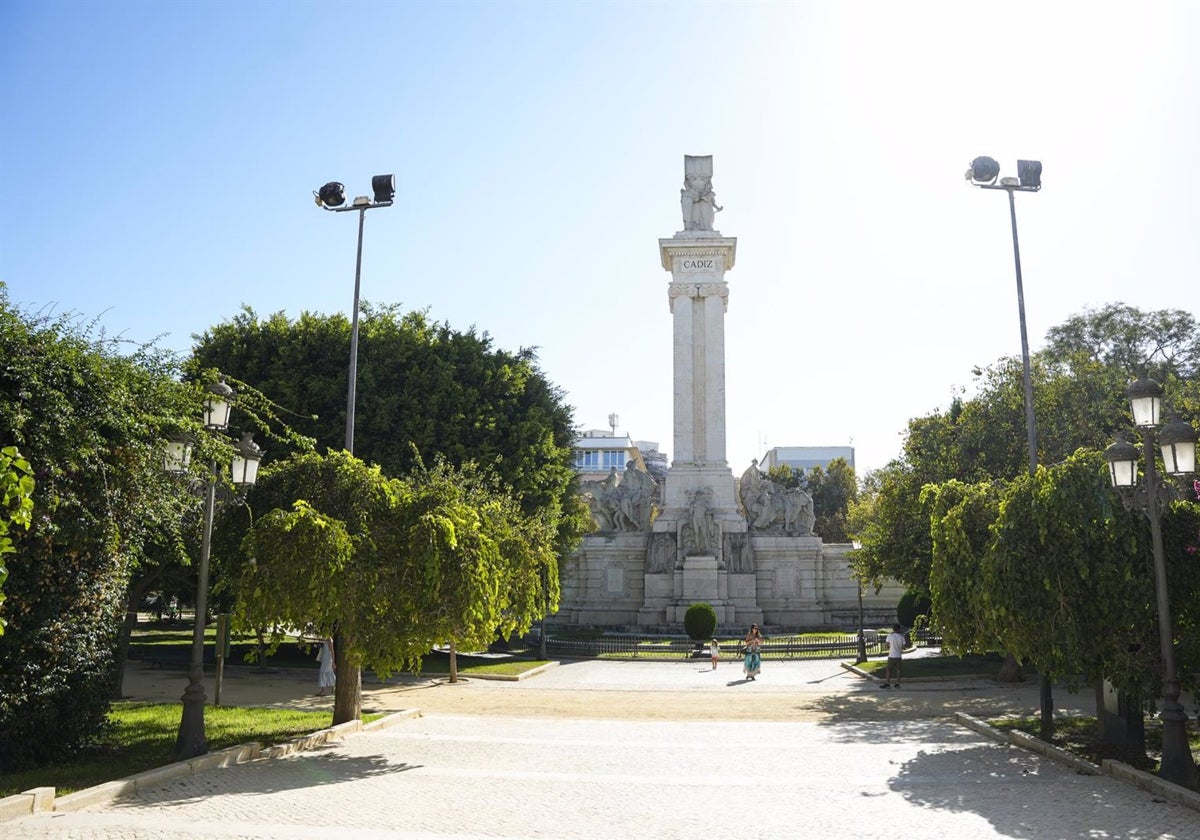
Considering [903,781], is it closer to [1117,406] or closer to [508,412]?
[1117,406]

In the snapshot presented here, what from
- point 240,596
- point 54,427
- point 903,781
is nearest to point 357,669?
point 240,596

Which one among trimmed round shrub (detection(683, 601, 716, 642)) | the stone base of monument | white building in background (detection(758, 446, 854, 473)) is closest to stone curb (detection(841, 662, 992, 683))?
trimmed round shrub (detection(683, 601, 716, 642))

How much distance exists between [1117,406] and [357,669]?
20538mm

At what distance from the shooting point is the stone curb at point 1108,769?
9906mm

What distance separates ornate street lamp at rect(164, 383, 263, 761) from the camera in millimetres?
11852

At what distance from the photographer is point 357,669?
14.8m

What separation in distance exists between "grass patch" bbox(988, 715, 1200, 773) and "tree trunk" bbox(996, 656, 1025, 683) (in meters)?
6.75

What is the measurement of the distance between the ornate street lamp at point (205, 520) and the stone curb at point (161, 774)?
0.37 metres

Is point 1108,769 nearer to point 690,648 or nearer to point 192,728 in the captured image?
point 192,728

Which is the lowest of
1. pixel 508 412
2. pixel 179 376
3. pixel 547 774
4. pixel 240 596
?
pixel 547 774

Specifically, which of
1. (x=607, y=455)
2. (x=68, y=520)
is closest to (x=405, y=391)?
(x=68, y=520)

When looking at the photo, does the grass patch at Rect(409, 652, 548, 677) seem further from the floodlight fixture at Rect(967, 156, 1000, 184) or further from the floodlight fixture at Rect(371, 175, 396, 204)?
the floodlight fixture at Rect(967, 156, 1000, 184)

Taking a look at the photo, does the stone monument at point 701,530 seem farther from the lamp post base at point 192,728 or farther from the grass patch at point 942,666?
the lamp post base at point 192,728

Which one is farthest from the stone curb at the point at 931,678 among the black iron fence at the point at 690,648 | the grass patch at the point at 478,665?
the grass patch at the point at 478,665
